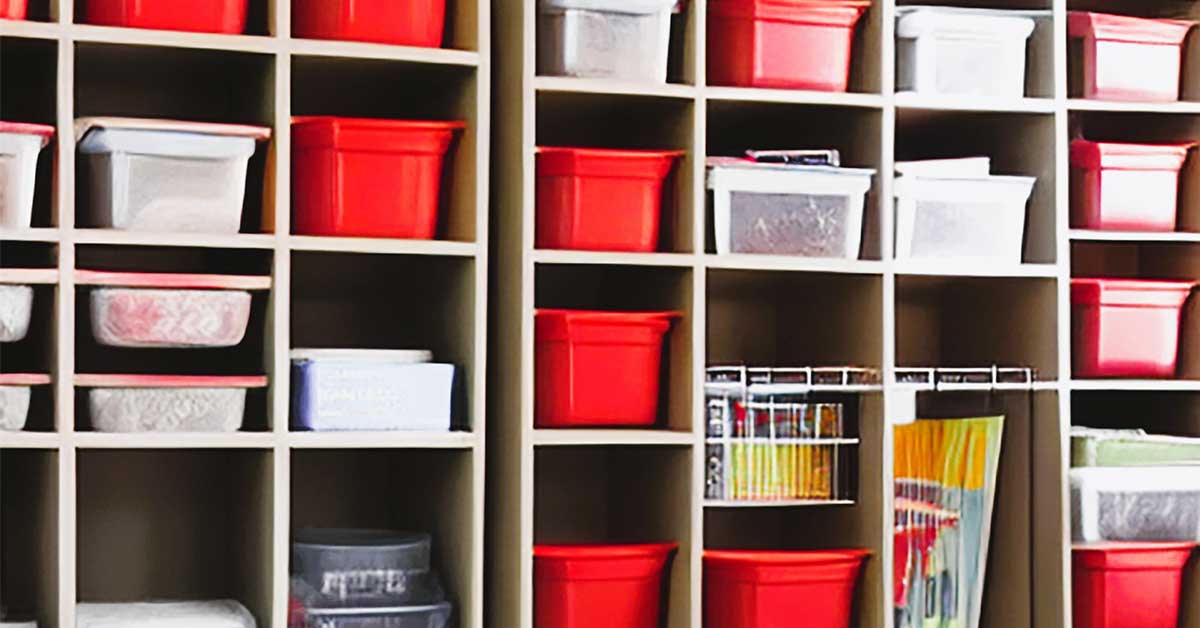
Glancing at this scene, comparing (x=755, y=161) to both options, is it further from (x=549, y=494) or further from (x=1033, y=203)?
(x=549, y=494)

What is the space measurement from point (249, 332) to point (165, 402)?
0.30m

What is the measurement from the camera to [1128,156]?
392cm

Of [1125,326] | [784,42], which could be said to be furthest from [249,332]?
[1125,326]

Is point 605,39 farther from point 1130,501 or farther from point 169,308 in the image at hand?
point 1130,501

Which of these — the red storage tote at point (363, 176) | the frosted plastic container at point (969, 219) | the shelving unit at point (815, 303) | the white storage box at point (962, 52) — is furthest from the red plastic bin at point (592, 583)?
the white storage box at point (962, 52)

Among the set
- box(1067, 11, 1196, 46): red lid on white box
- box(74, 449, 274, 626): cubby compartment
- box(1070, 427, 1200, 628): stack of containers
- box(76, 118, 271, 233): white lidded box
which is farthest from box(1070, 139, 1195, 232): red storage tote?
box(74, 449, 274, 626): cubby compartment

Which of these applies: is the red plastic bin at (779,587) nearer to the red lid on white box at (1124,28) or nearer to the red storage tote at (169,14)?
the red lid on white box at (1124,28)

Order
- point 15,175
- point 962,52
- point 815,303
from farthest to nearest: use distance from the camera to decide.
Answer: point 815,303, point 962,52, point 15,175

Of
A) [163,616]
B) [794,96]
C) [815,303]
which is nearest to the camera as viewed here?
[163,616]

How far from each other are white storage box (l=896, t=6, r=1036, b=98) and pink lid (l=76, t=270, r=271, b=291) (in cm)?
135

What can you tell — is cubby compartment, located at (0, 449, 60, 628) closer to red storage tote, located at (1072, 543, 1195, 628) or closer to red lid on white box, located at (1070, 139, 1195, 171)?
red storage tote, located at (1072, 543, 1195, 628)

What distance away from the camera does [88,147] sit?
11.4 feet

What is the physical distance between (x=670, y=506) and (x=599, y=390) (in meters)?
0.28

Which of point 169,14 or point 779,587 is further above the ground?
point 169,14
